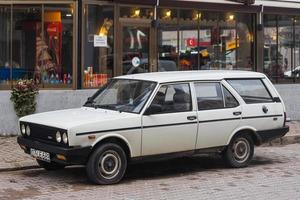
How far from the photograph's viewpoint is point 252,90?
10414mm

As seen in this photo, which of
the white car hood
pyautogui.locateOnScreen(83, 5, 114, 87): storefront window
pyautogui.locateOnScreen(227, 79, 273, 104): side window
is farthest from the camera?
pyautogui.locateOnScreen(83, 5, 114, 87): storefront window

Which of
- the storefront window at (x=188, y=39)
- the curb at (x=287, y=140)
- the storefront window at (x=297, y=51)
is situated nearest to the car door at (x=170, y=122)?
the curb at (x=287, y=140)

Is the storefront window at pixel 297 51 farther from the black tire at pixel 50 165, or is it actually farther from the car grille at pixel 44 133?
the car grille at pixel 44 133

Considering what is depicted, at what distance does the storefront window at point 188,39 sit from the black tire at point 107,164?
7193 mm

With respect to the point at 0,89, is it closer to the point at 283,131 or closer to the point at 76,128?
the point at 76,128

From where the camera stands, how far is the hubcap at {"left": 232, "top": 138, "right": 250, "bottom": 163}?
1013cm

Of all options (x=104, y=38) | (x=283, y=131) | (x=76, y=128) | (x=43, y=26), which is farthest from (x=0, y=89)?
(x=283, y=131)

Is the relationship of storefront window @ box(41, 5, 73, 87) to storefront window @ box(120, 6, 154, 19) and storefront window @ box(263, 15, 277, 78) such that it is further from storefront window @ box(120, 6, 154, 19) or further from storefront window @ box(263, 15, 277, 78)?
storefront window @ box(263, 15, 277, 78)

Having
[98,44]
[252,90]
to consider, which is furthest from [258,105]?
[98,44]

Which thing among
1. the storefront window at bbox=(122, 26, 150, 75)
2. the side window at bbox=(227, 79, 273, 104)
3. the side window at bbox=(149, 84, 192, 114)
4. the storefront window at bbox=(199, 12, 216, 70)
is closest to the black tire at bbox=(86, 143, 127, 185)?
the side window at bbox=(149, 84, 192, 114)

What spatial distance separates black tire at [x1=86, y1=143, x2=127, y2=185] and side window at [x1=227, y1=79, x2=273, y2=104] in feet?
8.27

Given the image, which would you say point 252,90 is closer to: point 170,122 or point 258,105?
point 258,105

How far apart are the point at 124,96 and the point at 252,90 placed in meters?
2.35

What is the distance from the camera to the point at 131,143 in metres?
8.88
